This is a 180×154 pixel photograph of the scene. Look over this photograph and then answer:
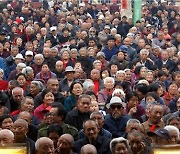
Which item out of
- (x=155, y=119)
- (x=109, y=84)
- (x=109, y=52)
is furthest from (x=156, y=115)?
(x=109, y=52)

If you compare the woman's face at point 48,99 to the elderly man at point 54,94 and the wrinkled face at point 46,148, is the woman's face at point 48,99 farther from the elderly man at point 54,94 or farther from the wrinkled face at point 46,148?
the wrinkled face at point 46,148

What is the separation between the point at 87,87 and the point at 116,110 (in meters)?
1.83

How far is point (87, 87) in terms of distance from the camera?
10.7 m

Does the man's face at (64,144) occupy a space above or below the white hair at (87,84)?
below

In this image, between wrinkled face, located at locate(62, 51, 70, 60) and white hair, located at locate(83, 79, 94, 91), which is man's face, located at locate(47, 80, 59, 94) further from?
wrinkled face, located at locate(62, 51, 70, 60)

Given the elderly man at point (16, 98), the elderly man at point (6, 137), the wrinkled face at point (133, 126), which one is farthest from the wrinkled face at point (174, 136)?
the elderly man at point (16, 98)

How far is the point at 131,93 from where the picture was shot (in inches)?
394

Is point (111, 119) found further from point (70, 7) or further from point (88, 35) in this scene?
point (70, 7)

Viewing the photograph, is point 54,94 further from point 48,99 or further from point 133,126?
point 133,126

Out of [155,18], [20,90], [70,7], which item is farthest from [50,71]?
[70,7]

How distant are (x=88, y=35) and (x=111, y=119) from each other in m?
8.25

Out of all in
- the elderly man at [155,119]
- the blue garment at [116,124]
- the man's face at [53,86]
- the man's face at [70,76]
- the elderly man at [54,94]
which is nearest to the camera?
the elderly man at [155,119]

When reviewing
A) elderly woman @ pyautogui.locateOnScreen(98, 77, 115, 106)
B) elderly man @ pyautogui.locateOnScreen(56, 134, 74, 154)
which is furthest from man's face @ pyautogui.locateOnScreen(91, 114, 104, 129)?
elderly woman @ pyautogui.locateOnScreen(98, 77, 115, 106)

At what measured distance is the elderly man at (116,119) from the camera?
8.78 meters
